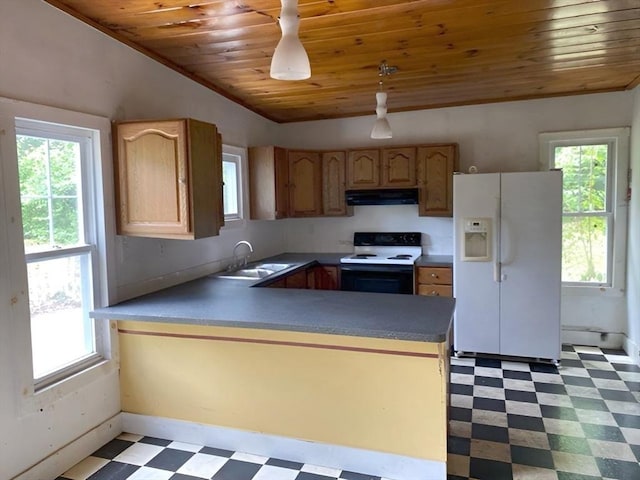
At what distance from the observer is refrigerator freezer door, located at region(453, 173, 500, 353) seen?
153 inches

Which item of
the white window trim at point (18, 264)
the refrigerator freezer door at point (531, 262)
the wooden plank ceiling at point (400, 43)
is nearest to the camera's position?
the white window trim at point (18, 264)

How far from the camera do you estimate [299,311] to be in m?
2.56

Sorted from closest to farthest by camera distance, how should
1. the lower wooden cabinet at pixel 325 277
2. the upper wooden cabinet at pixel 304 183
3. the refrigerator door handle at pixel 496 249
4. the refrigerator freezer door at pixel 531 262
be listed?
the refrigerator freezer door at pixel 531 262
the refrigerator door handle at pixel 496 249
the lower wooden cabinet at pixel 325 277
the upper wooden cabinet at pixel 304 183

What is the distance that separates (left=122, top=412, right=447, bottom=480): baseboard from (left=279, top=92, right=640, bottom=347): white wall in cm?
280

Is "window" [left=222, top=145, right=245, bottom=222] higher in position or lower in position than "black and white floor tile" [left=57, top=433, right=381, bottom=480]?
higher

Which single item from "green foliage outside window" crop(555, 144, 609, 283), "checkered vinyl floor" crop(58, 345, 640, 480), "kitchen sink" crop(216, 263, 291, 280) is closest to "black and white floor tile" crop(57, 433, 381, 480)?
"checkered vinyl floor" crop(58, 345, 640, 480)

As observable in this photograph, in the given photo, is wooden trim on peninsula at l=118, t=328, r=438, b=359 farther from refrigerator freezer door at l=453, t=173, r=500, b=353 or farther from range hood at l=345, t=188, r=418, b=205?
range hood at l=345, t=188, r=418, b=205

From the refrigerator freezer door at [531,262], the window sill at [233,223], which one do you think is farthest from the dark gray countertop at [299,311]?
the refrigerator freezer door at [531,262]

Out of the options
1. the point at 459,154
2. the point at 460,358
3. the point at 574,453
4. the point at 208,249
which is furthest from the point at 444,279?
the point at 208,249

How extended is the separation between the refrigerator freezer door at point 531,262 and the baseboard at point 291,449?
1990mm

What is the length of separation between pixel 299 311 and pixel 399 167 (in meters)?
2.54

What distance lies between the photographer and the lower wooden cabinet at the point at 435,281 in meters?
4.21

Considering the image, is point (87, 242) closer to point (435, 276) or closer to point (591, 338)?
point (435, 276)

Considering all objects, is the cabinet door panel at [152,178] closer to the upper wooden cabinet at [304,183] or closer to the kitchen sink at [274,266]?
the kitchen sink at [274,266]
